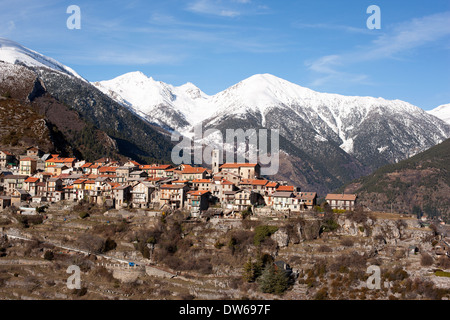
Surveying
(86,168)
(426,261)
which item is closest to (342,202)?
(426,261)

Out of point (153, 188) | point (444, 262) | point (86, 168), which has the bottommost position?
point (444, 262)

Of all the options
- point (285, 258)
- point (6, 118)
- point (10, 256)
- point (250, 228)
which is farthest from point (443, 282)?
point (6, 118)

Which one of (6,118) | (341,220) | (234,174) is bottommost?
(341,220)

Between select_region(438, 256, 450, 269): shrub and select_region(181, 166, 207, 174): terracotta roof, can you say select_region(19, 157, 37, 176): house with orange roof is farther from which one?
select_region(438, 256, 450, 269): shrub

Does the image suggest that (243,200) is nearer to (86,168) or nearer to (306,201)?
(306,201)

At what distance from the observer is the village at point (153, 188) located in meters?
83.5

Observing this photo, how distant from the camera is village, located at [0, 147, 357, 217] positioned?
8350cm

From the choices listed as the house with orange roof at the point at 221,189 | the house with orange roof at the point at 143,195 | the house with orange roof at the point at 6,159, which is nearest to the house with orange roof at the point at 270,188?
the house with orange roof at the point at 221,189

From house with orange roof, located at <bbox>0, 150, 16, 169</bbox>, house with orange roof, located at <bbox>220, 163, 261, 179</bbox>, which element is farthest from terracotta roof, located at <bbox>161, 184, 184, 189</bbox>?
house with orange roof, located at <bbox>0, 150, 16, 169</bbox>

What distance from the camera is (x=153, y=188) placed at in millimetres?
90375

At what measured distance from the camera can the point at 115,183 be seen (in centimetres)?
9469

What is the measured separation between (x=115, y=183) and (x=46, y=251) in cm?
2027

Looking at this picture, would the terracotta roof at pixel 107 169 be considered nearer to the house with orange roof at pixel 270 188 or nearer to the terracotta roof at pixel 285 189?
the house with orange roof at pixel 270 188
